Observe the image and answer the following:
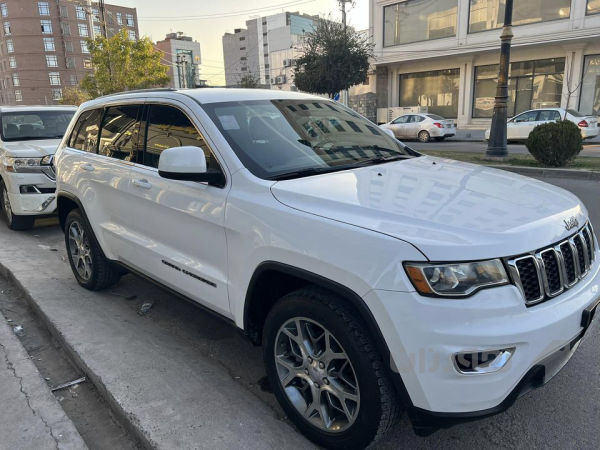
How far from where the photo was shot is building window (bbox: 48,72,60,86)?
88.1 m

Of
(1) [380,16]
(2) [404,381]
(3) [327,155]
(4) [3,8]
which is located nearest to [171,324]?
(3) [327,155]

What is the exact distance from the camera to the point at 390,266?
73.3 inches

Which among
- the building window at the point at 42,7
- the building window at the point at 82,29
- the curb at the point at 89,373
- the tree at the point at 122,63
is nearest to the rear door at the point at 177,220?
the curb at the point at 89,373

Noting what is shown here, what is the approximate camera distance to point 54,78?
290 feet

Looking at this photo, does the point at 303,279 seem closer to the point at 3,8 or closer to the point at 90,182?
the point at 90,182

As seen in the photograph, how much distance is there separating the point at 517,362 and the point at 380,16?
101 ft

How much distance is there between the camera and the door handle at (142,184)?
326cm

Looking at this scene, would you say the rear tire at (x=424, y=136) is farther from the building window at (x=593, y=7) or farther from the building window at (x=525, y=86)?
the building window at (x=593, y=7)

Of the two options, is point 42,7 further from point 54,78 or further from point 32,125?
point 32,125

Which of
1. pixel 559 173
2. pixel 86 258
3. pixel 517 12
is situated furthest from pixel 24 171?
pixel 517 12

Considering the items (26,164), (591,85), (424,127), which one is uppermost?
(591,85)

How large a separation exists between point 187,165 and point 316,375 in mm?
1315

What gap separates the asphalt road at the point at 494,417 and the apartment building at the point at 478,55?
21.3 m

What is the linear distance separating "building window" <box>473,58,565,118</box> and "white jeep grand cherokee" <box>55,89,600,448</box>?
80.4 ft
